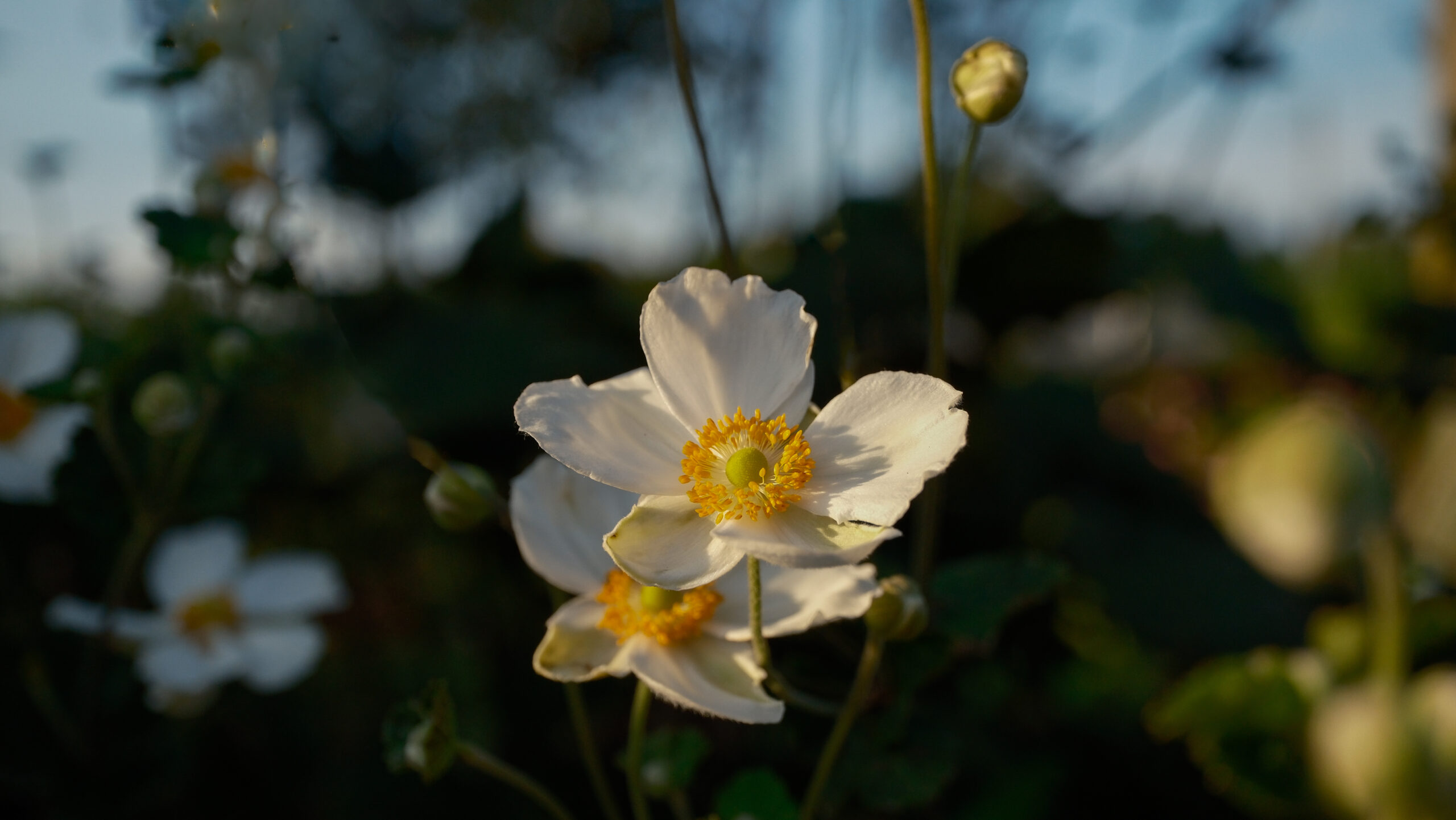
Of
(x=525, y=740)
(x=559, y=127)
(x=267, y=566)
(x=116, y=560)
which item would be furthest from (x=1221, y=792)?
(x=559, y=127)

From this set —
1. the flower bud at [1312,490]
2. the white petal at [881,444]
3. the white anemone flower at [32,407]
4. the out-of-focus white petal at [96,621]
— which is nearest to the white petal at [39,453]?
the white anemone flower at [32,407]

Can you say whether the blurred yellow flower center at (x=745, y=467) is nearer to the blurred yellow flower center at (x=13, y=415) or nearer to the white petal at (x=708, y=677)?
the white petal at (x=708, y=677)

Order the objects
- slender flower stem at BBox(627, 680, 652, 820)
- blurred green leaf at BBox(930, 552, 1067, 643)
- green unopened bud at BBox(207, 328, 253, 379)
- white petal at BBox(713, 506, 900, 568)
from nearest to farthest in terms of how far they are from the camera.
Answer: white petal at BBox(713, 506, 900, 568), slender flower stem at BBox(627, 680, 652, 820), blurred green leaf at BBox(930, 552, 1067, 643), green unopened bud at BBox(207, 328, 253, 379)

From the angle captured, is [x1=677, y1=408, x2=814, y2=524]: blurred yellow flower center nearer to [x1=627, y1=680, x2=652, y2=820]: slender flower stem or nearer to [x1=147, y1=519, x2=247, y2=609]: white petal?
[x1=627, y1=680, x2=652, y2=820]: slender flower stem

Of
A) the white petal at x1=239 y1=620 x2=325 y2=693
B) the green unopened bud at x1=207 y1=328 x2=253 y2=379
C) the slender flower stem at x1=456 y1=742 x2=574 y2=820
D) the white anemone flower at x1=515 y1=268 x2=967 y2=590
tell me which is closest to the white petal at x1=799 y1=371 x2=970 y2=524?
the white anemone flower at x1=515 y1=268 x2=967 y2=590

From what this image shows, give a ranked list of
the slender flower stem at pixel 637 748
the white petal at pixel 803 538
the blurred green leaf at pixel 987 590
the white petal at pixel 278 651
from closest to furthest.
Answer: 1. the white petal at pixel 803 538
2. the slender flower stem at pixel 637 748
3. the blurred green leaf at pixel 987 590
4. the white petal at pixel 278 651

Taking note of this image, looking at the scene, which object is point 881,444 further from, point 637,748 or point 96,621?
point 96,621
